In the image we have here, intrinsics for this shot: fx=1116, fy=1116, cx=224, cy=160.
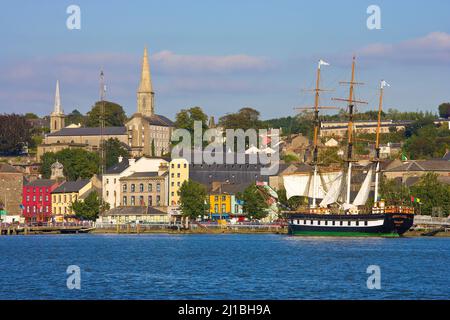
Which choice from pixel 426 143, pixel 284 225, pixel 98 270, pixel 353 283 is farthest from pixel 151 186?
pixel 353 283

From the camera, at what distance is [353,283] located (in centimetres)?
5072

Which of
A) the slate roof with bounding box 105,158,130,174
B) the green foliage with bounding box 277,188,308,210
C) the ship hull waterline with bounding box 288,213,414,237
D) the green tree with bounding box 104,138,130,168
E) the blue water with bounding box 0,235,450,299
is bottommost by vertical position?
the blue water with bounding box 0,235,450,299

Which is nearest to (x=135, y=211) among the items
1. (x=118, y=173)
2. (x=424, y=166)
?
(x=118, y=173)

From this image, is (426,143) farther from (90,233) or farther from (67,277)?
(67,277)

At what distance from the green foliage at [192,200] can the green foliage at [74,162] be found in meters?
39.0

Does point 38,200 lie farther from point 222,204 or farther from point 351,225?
point 351,225

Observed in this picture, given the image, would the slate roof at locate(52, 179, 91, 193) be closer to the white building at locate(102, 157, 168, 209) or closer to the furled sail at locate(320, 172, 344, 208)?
the white building at locate(102, 157, 168, 209)

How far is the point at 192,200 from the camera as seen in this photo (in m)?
125

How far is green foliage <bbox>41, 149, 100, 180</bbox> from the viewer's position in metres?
165

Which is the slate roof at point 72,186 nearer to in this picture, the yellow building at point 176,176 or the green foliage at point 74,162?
the green foliage at point 74,162

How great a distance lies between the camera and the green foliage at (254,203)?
12494 cm

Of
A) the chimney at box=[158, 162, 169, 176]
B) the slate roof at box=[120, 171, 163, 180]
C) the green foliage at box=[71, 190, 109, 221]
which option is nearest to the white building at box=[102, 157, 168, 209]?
the slate roof at box=[120, 171, 163, 180]

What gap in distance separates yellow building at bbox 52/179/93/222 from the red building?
1497 mm

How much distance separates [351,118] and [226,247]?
2945 centimetres
